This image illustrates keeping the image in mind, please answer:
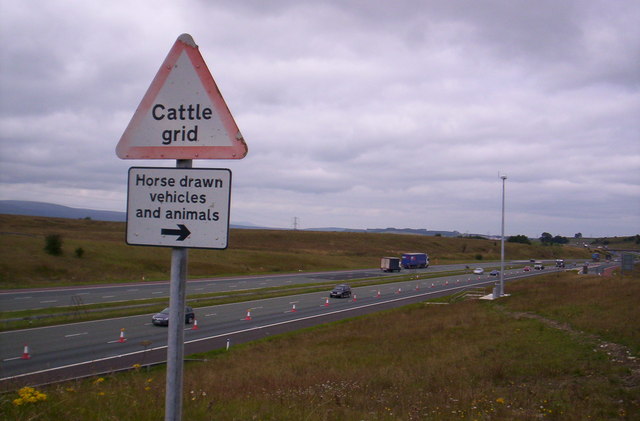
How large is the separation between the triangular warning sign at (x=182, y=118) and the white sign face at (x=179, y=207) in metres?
0.19

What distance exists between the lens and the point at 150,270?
197 ft

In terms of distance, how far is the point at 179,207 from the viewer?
10.5ft

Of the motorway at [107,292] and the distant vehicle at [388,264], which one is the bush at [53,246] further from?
the distant vehicle at [388,264]

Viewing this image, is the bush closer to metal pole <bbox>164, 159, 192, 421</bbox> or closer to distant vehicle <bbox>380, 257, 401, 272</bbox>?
distant vehicle <bbox>380, 257, 401, 272</bbox>

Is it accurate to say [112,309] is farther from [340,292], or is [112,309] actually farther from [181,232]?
[181,232]

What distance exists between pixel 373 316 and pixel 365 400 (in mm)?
24684

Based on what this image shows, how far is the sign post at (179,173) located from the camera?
309 cm

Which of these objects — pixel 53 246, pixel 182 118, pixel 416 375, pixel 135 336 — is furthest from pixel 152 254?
pixel 182 118

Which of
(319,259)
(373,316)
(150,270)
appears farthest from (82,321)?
(319,259)

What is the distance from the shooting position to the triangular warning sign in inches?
130

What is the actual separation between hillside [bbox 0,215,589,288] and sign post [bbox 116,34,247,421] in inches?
750

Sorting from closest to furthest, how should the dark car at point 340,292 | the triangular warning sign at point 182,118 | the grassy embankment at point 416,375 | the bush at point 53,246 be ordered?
1. the triangular warning sign at point 182,118
2. the grassy embankment at point 416,375
3. the dark car at point 340,292
4. the bush at point 53,246

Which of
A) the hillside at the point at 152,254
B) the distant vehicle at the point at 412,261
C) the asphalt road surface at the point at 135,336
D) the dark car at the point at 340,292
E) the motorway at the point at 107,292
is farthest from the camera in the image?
the distant vehicle at the point at 412,261

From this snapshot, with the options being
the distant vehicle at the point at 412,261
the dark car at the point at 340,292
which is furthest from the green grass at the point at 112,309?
the distant vehicle at the point at 412,261
